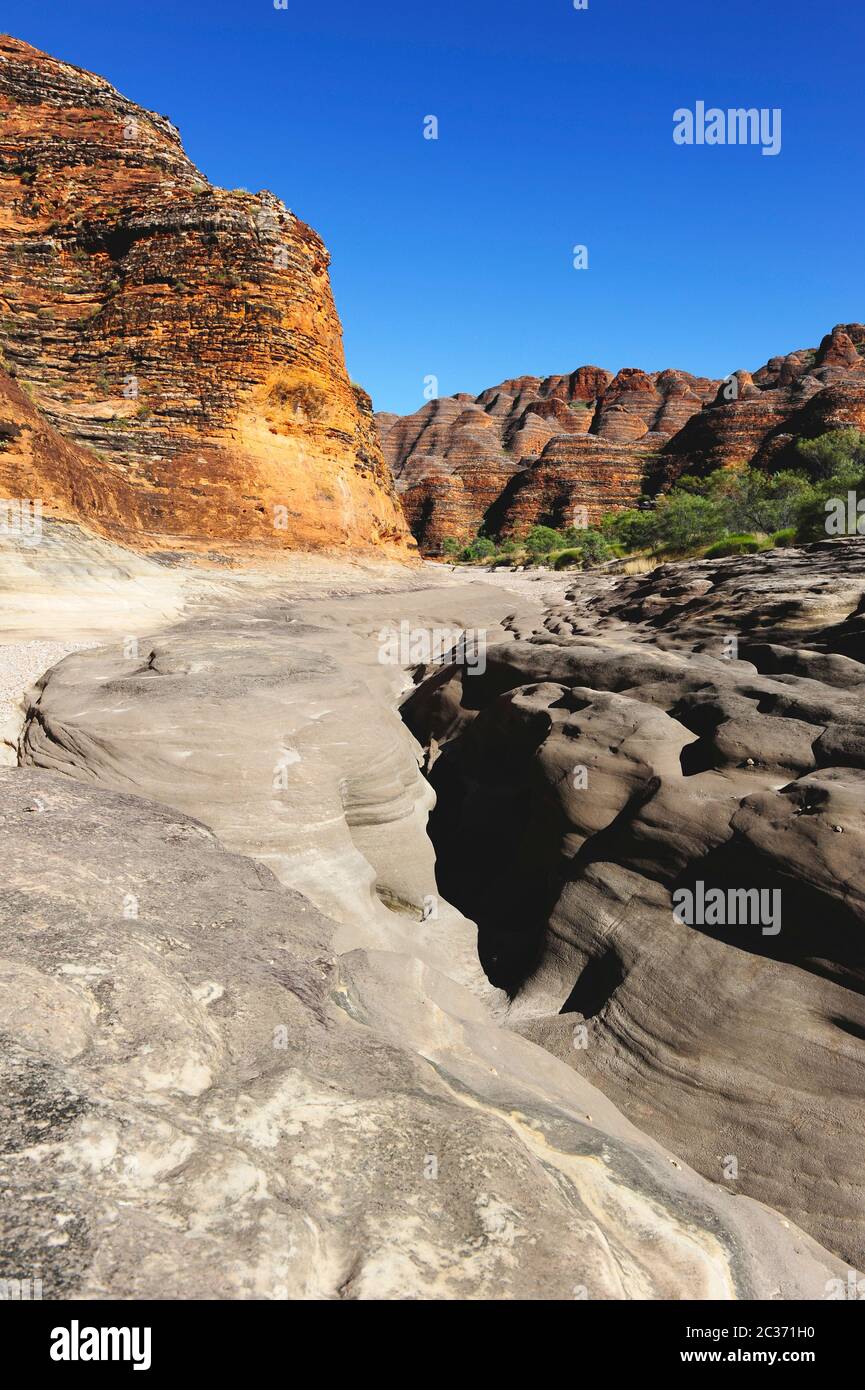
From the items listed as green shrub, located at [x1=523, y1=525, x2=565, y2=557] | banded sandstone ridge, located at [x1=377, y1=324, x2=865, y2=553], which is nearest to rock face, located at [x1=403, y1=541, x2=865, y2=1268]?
green shrub, located at [x1=523, y1=525, x2=565, y2=557]

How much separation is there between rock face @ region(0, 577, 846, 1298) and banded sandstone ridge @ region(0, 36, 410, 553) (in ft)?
37.3

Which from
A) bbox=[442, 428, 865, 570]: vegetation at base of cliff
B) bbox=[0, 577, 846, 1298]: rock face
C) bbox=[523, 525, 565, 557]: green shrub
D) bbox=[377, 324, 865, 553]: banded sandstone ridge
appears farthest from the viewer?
bbox=[377, 324, 865, 553]: banded sandstone ridge

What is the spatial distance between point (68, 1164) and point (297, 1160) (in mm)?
735

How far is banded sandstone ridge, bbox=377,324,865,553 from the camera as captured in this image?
66.7 meters

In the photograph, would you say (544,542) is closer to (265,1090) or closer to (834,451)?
(834,451)

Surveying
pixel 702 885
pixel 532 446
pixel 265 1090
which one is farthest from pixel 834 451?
pixel 532 446

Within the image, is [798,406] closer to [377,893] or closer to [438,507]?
[438,507]

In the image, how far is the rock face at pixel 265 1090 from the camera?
184 centimetres

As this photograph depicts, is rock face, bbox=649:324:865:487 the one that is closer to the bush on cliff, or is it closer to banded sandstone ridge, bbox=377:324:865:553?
banded sandstone ridge, bbox=377:324:865:553

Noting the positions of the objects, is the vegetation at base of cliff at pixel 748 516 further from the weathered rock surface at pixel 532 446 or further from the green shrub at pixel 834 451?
the weathered rock surface at pixel 532 446

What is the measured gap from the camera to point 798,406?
66500 mm

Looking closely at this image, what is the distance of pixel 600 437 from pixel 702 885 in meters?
86.8

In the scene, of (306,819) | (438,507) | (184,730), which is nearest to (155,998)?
(306,819)

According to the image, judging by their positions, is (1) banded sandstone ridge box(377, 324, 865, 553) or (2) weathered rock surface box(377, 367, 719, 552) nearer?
(1) banded sandstone ridge box(377, 324, 865, 553)
